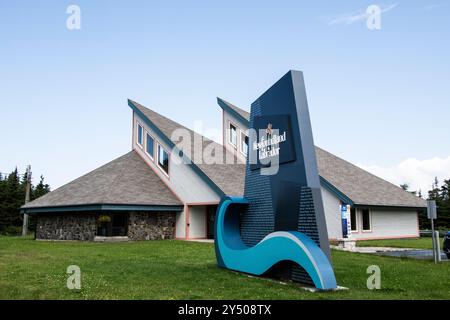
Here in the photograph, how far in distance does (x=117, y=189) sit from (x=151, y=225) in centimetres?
297

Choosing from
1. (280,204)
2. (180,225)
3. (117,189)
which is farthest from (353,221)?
(280,204)

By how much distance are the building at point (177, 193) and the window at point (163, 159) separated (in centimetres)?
7

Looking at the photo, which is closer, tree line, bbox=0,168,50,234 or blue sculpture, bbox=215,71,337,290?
blue sculpture, bbox=215,71,337,290

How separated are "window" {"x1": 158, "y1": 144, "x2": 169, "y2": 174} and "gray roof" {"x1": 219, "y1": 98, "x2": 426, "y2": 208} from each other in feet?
18.2

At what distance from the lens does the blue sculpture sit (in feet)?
28.8

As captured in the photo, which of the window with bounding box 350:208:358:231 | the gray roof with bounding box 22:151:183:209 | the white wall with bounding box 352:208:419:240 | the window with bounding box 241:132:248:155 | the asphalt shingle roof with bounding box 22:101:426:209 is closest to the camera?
the gray roof with bounding box 22:151:183:209

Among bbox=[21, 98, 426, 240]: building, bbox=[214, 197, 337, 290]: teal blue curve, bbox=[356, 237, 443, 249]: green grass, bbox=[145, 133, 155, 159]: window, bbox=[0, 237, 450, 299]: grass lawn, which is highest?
bbox=[145, 133, 155, 159]: window

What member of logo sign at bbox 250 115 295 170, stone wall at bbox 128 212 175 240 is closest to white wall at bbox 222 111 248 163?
stone wall at bbox 128 212 175 240

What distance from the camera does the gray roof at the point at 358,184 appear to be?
25906 mm

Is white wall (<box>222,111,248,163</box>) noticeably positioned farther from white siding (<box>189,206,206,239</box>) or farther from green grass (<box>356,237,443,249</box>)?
green grass (<box>356,237,443,249</box>)

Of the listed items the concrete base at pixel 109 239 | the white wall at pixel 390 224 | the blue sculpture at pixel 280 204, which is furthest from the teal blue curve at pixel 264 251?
the white wall at pixel 390 224
